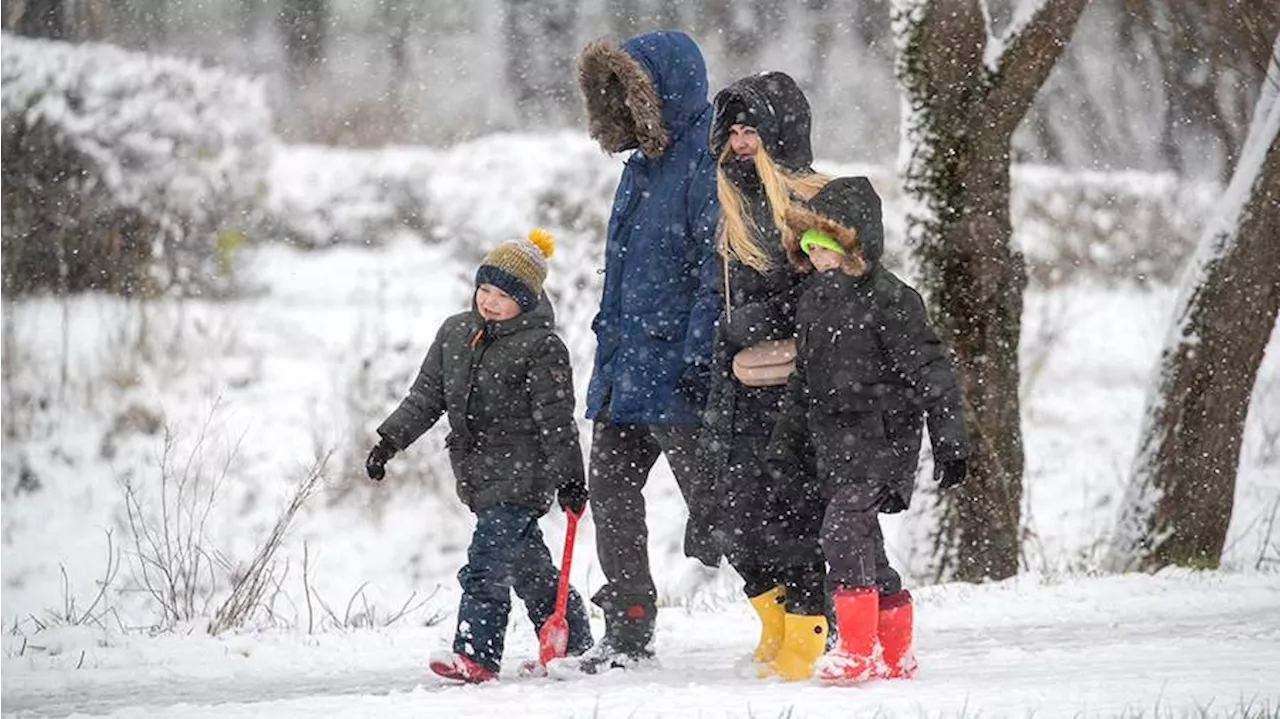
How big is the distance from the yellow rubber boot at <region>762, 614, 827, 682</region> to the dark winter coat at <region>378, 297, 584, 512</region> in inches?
32.9

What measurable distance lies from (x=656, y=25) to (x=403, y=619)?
17729 millimetres

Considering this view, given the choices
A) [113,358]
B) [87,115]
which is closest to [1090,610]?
[113,358]

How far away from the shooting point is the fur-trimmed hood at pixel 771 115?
229 inches

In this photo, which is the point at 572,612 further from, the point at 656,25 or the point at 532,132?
the point at 656,25

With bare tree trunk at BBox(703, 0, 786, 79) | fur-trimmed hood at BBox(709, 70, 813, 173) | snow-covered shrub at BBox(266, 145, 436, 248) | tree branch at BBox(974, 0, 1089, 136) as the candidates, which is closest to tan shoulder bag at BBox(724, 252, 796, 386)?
fur-trimmed hood at BBox(709, 70, 813, 173)

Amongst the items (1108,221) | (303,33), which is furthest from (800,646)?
(303,33)

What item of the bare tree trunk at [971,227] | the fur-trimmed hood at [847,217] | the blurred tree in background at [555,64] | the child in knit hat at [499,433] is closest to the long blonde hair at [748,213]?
the fur-trimmed hood at [847,217]

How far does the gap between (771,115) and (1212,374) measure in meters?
4.57

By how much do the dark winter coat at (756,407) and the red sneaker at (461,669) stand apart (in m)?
0.84

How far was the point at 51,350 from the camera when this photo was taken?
13766mm

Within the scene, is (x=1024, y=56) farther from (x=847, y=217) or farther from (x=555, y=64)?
(x=555, y=64)

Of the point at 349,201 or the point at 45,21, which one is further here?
the point at 349,201

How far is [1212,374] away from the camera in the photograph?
378 inches

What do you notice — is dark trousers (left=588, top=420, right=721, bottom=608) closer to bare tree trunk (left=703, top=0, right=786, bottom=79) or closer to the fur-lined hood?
the fur-lined hood
